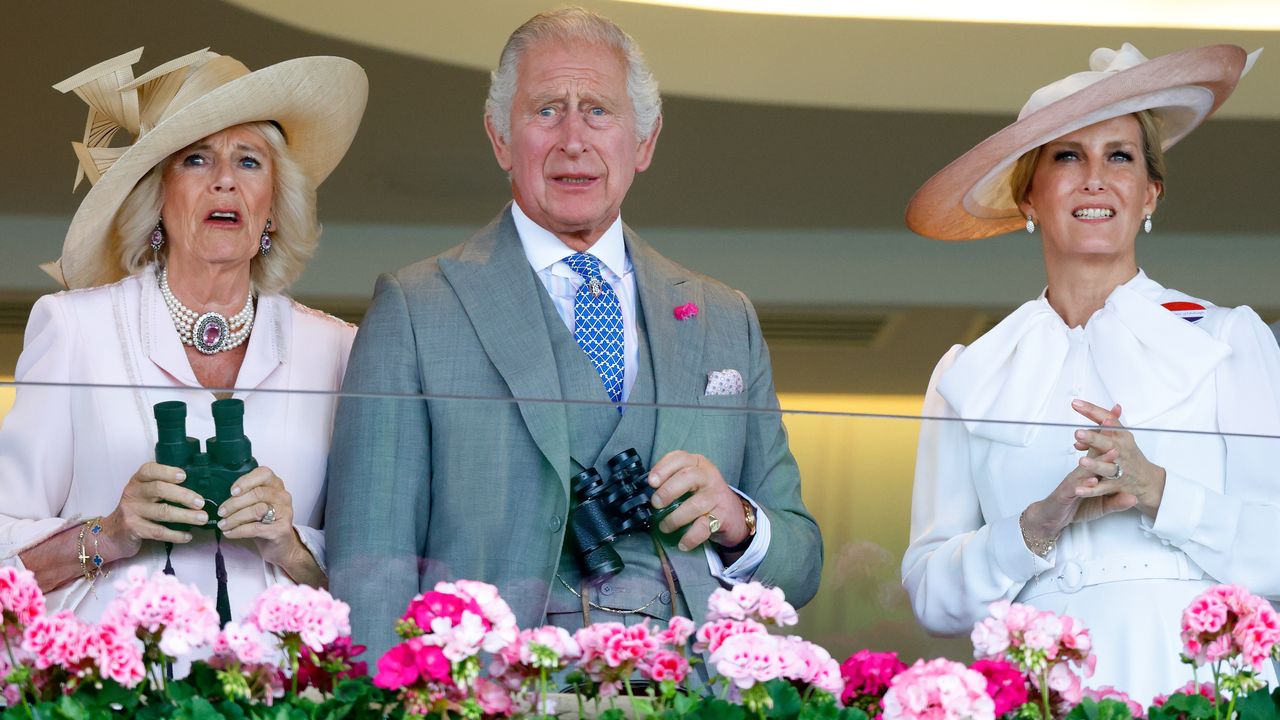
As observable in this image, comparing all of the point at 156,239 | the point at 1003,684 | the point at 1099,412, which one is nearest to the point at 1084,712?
the point at 1003,684

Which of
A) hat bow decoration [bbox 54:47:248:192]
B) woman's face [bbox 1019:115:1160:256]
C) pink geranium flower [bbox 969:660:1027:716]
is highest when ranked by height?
hat bow decoration [bbox 54:47:248:192]

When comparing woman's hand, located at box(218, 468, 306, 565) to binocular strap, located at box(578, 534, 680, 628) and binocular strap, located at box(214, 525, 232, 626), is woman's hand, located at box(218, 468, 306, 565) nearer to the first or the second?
binocular strap, located at box(214, 525, 232, 626)

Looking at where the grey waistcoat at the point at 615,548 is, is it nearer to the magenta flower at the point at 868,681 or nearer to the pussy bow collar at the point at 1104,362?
the magenta flower at the point at 868,681

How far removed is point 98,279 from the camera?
2.41 m

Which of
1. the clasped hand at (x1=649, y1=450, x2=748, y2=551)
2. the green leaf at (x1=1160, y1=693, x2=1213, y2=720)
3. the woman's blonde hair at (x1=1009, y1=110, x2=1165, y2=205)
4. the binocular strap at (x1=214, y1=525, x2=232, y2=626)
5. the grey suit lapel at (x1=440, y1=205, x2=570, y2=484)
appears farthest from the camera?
the woman's blonde hair at (x1=1009, y1=110, x2=1165, y2=205)

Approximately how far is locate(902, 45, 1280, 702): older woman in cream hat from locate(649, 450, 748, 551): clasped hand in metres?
0.19

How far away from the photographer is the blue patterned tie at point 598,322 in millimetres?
2131

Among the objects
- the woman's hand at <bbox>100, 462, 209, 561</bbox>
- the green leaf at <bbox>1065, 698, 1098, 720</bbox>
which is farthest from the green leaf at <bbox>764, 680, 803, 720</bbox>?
the woman's hand at <bbox>100, 462, 209, 561</bbox>

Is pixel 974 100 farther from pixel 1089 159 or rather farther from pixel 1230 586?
pixel 1230 586

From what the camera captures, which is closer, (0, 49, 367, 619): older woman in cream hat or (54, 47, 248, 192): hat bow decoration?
(0, 49, 367, 619): older woman in cream hat

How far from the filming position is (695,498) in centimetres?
175

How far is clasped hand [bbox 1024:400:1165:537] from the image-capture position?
168 cm

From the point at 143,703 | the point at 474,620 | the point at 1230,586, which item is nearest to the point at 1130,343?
the point at 1230,586

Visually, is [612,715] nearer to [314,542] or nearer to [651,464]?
[651,464]
